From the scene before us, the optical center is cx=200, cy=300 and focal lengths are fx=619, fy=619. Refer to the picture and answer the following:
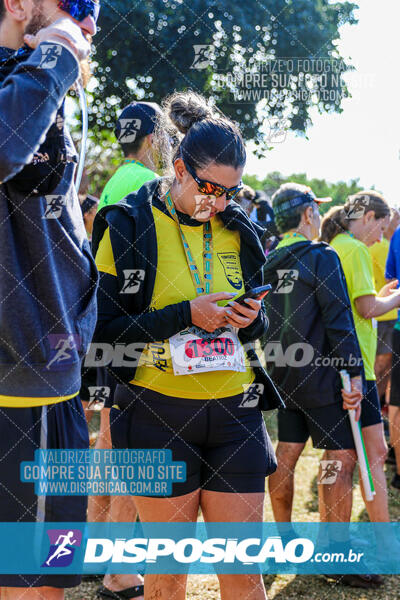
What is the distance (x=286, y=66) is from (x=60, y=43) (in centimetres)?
536

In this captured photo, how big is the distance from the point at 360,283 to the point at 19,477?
2.57 m

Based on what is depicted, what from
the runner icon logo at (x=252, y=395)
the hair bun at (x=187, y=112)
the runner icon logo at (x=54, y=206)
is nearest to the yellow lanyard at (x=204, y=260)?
the hair bun at (x=187, y=112)

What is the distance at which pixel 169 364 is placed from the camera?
7.15 feet

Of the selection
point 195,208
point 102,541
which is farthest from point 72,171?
point 102,541

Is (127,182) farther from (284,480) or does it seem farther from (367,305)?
(284,480)

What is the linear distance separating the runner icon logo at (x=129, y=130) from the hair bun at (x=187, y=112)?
1.01 m

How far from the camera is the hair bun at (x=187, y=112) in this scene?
229 centimetres

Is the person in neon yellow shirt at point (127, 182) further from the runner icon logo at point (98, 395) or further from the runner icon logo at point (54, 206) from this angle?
the runner icon logo at point (54, 206)

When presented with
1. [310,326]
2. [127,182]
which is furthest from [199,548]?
[127,182]

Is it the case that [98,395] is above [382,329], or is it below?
below

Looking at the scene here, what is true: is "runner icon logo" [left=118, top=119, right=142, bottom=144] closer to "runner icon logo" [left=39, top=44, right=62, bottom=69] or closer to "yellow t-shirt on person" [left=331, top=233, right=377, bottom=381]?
"yellow t-shirt on person" [left=331, top=233, right=377, bottom=381]

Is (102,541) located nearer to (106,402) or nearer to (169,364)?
(106,402)

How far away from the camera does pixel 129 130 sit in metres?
3.34

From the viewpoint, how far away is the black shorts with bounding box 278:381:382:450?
3438 mm
